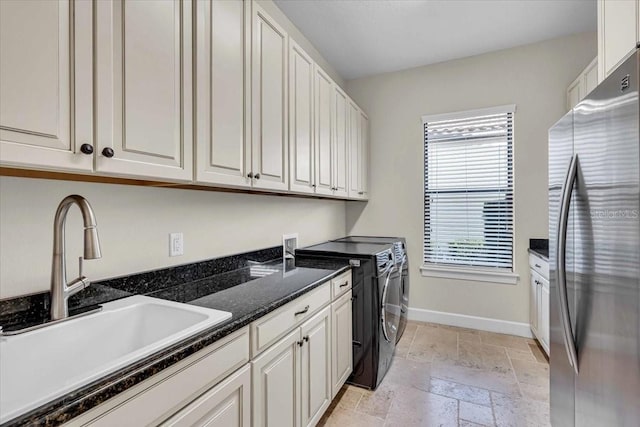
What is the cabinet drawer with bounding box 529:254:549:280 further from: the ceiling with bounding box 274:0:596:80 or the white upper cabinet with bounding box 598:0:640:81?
the ceiling with bounding box 274:0:596:80

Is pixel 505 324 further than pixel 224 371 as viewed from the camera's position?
Yes

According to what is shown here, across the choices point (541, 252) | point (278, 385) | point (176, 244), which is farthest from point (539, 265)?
point (176, 244)

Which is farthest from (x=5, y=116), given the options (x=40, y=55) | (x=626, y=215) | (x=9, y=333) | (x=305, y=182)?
(x=626, y=215)

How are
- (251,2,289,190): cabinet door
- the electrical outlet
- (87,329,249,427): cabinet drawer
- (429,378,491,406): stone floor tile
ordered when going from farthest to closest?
(429,378,491,406): stone floor tile < (251,2,289,190): cabinet door < the electrical outlet < (87,329,249,427): cabinet drawer

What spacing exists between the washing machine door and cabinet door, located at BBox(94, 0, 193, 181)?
1.63m

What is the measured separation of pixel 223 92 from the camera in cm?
140

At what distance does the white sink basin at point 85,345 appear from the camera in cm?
69

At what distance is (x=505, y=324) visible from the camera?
3066 millimetres

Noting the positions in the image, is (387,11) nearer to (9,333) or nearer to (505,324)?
(9,333)

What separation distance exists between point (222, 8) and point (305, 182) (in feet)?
3.60

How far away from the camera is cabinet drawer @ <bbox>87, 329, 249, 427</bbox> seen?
725 millimetres

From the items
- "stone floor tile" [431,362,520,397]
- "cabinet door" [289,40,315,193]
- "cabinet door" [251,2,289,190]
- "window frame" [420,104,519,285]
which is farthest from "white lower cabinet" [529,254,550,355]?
"cabinet door" [251,2,289,190]

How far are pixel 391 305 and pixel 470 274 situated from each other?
1299mm

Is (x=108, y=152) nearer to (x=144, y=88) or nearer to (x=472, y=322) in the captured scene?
(x=144, y=88)
